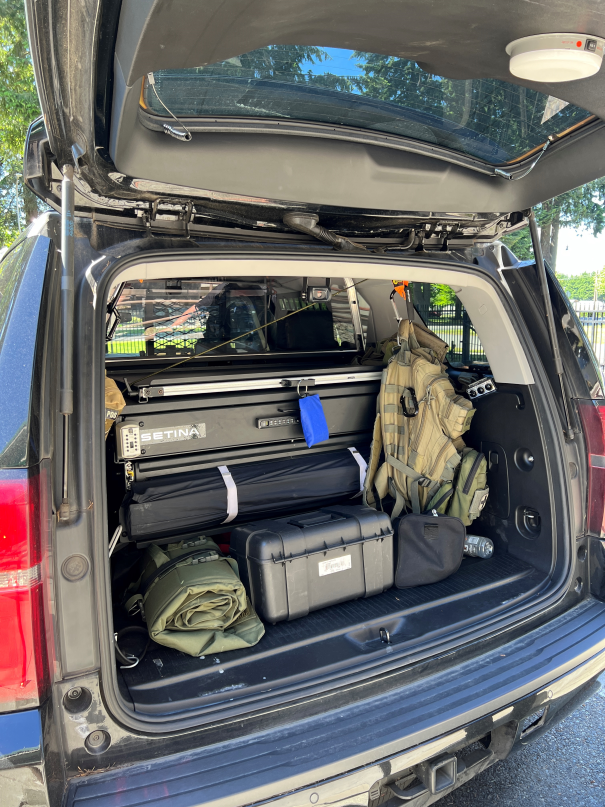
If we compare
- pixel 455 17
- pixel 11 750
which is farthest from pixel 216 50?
pixel 11 750

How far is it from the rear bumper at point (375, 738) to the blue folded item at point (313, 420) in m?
1.20

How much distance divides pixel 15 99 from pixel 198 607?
31.1 feet

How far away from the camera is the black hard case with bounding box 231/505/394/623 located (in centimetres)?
207

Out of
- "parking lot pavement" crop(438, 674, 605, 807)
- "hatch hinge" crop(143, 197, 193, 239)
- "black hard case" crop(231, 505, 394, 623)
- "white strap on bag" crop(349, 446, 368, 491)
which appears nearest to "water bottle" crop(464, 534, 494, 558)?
"black hard case" crop(231, 505, 394, 623)

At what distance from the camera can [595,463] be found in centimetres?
223

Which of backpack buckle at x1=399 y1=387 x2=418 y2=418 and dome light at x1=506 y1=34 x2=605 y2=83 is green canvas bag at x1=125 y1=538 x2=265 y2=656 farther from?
dome light at x1=506 y1=34 x2=605 y2=83

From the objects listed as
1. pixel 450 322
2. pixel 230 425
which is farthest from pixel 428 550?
pixel 450 322

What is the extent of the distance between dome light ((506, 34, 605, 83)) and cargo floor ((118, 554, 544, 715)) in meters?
1.56

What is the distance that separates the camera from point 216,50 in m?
1.10

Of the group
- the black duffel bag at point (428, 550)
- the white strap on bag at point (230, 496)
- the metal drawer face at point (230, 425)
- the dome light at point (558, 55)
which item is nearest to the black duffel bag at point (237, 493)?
the white strap on bag at point (230, 496)

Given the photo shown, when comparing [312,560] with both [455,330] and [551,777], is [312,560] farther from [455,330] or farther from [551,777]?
[455,330]

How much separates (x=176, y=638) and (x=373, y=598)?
0.76 m

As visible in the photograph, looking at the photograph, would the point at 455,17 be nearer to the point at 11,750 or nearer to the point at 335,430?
the point at 11,750

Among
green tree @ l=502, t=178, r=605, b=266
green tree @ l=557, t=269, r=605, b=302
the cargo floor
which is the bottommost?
the cargo floor
